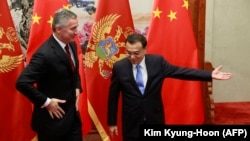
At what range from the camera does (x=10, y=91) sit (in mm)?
3088

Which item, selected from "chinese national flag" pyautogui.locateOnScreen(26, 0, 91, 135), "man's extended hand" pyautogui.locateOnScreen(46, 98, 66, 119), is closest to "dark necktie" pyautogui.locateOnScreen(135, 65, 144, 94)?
"man's extended hand" pyautogui.locateOnScreen(46, 98, 66, 119)

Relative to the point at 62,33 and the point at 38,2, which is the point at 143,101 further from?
the point at 38,2

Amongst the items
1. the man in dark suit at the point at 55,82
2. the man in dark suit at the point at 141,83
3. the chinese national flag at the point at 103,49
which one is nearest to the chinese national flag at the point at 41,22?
the chinese national flag at the point at 103,49

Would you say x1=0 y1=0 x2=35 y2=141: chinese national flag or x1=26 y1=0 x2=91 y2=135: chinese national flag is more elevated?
x1=26 y1=0 x2=91 y2=135: chinese national flag

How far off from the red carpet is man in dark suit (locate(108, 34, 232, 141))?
1881 mm

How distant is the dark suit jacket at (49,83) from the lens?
2.35 meters

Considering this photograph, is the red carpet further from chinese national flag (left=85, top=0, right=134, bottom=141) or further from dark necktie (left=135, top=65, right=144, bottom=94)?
dark necktie (left=135, top=65, right=144, bottom=94)

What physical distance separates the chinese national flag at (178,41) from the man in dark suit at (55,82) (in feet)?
3.13

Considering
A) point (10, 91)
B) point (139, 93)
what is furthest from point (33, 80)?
point (10, 91)

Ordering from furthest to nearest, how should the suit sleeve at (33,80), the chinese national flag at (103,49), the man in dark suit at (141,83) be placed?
the chinese national flag at (103,49)
the man in dark suit at (141,83)
the suit sleeve at (33,80)

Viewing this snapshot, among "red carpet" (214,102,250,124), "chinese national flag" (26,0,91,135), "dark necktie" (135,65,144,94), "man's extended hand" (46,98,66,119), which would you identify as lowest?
"red carpet" (214,102,250,124)

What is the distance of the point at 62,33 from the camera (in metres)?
2.41

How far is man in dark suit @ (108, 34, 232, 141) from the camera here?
2.55m

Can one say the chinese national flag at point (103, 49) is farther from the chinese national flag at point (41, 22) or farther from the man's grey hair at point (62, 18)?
the man's grey hair at point (62, 18)
